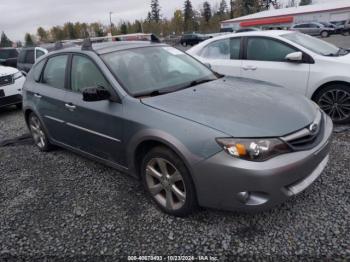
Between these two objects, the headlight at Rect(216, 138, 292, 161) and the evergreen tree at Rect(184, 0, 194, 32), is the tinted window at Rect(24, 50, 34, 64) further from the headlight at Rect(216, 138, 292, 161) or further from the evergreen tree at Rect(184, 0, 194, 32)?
the evergreen tree at Rect(184, 0, 194, 32)

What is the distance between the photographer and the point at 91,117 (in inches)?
139

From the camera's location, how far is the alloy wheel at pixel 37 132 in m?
4.90

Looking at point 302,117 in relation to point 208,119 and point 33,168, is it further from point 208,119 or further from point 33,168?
point 33,168

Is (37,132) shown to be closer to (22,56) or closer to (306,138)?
(306,138)

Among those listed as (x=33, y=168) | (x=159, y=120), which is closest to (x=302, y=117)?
(x=159, y=120)

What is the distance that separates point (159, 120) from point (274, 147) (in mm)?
1006

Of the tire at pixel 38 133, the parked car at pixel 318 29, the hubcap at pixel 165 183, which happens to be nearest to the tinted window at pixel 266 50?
the hubcap at pixel 165 183

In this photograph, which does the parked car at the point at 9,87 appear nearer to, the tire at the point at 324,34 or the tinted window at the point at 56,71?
the tinted window at the point at 56,71

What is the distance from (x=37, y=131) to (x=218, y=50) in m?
3.70

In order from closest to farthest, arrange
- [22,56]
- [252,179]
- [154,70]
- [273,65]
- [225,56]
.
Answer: [252,179]
[154,70]
[273,65]
[225,56]
[22,56]

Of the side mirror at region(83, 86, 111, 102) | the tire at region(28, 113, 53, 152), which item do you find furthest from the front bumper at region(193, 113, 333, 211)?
the tire at region(28, 113, 53, 152)

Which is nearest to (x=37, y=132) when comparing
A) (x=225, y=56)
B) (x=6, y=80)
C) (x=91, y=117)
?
(x=91, y=117)

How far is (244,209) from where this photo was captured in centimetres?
258

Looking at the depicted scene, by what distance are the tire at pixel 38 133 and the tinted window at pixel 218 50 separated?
3527mm
